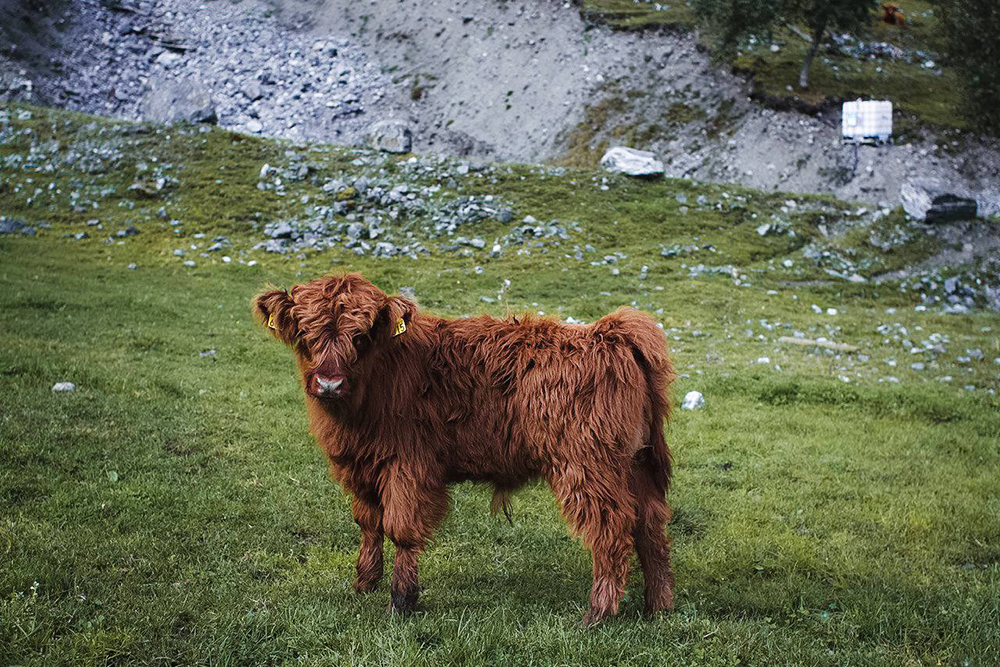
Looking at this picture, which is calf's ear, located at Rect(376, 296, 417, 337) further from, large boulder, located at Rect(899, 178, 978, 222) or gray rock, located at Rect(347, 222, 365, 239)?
large boulder, located at Rect(899, 178, 978, 222)

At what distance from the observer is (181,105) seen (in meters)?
39.2

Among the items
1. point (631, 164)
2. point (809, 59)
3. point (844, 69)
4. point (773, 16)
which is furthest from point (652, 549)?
point (844, 69)

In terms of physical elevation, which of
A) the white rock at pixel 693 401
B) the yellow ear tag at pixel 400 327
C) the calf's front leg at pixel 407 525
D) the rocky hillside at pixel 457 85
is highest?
the yellow ear tag at pixel 400 327

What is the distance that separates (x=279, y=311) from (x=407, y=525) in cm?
199

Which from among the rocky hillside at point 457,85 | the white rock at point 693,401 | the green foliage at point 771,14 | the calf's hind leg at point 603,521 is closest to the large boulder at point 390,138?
the rocky hillside at point 457,85

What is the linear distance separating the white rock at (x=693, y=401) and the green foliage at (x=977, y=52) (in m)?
38.2

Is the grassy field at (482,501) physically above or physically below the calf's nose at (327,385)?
below

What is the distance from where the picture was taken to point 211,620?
5625mm

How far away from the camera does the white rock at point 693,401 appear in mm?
13002

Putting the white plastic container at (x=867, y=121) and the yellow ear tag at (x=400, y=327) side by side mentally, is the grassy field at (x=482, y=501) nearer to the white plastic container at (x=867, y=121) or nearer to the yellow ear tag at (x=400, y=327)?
the yellow ear tag at (x=400, y=327)

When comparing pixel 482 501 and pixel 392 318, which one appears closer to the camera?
pixel 392 318

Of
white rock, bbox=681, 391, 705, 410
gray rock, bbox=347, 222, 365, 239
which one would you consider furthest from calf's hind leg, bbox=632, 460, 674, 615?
gray rock, bbox=347, 222, 365, 239

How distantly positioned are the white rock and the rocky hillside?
101 ft

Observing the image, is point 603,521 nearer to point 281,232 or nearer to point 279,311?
point 279,311
